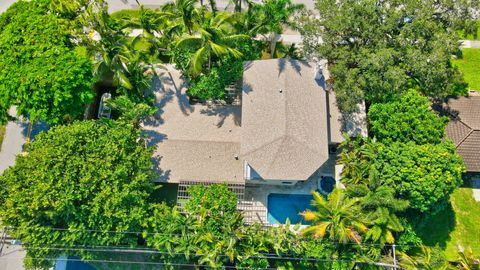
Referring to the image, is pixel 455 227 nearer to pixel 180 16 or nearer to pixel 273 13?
pixel 273 13

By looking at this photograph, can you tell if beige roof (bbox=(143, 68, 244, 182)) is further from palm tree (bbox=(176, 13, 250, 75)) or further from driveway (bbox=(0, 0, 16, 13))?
driveway (bbox=(0, 0, 16, 13))

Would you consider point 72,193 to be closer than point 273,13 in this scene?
Yes

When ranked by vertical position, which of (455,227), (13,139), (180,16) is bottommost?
(455,227)

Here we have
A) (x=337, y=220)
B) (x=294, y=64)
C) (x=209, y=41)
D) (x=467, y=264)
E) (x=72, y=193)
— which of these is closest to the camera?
(x=72, y=193)

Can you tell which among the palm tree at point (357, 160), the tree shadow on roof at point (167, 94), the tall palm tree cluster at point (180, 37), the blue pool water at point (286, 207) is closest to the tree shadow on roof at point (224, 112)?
the tree shadow on roof at point (167, 94)

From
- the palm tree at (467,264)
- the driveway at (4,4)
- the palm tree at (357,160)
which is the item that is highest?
the driveway at (4,4)

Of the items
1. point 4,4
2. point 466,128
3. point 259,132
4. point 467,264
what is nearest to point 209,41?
point 259,132

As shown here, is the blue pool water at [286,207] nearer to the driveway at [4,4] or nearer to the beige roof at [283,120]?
the beige roof at [283,120]

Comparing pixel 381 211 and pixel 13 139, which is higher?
pixel 13 139
